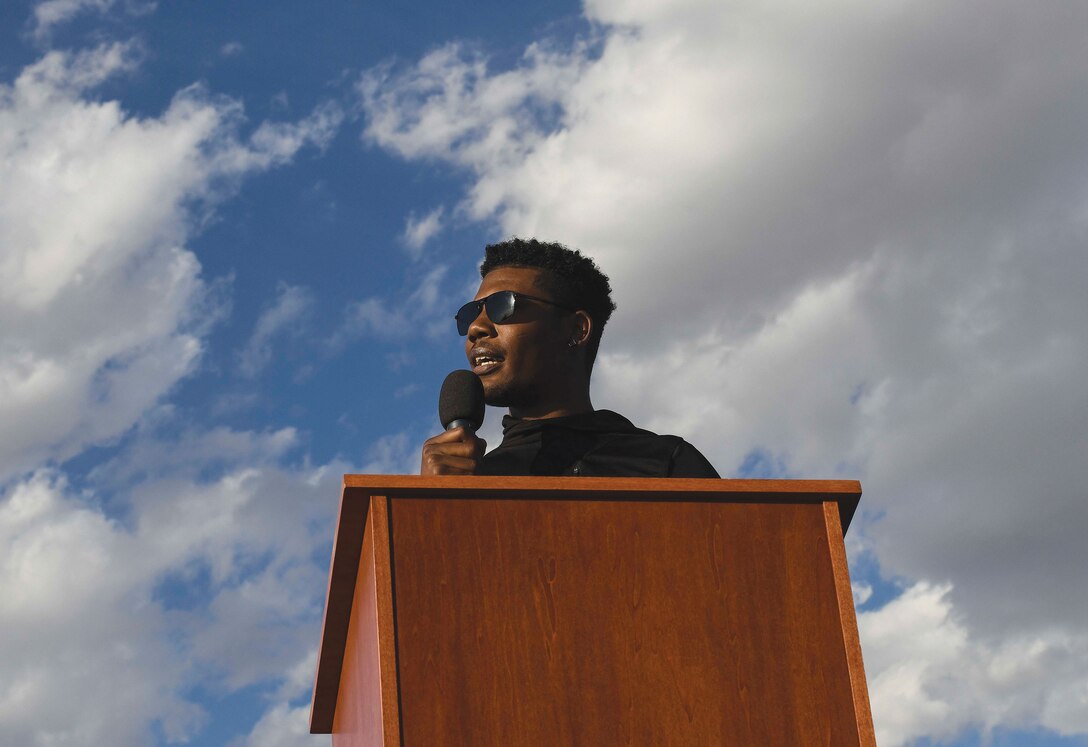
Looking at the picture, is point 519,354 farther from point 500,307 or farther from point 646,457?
point 646,457

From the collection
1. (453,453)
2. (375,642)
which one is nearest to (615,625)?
(375,642)

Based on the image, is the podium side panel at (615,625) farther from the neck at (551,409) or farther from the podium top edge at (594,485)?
the neck at (551,409)

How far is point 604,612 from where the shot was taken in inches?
129

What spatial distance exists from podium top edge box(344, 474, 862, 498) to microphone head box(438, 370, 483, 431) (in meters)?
0.82

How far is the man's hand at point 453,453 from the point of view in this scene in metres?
3.94

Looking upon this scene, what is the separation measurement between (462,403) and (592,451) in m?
Result: 1.09

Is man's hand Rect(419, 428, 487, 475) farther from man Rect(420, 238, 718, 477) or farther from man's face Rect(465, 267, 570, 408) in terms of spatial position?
man's face Rect(465, 267, 570, 408)

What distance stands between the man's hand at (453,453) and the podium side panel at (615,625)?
2.09ft

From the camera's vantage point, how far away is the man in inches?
202

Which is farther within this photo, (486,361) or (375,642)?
(486,361)

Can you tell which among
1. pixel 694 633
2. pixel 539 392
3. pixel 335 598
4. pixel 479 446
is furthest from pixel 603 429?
pixel 694 633

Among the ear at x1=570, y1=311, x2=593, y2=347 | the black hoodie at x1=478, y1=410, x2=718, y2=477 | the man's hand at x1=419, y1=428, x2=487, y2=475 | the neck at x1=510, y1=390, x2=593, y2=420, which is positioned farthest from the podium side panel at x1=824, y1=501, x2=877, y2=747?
the ear at x1=570, y1=311, x2=593, y2=347

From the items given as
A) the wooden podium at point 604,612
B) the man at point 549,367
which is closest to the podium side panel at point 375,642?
the wooden podium at point 604,612

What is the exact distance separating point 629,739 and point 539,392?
2484mm
